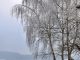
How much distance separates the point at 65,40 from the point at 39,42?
1.45 m

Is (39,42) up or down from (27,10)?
down

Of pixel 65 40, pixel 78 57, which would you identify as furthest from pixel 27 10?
pixel 78 57

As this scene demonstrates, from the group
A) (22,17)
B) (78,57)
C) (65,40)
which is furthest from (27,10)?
(78,57)

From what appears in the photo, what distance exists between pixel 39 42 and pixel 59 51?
128 cm

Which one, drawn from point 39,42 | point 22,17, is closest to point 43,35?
point 39,42

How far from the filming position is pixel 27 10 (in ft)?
57.0

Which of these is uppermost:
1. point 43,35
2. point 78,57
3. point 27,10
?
point 27,10

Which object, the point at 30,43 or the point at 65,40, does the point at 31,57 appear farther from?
the point at 65,40

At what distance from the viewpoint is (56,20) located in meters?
16.8

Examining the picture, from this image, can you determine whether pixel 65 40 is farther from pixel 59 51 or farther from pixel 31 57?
pixel 31 57

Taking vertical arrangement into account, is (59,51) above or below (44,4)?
below

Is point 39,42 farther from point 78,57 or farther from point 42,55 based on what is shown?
point 78,57

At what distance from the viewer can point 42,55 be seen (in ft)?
56.2

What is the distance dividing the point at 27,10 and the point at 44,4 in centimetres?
110
